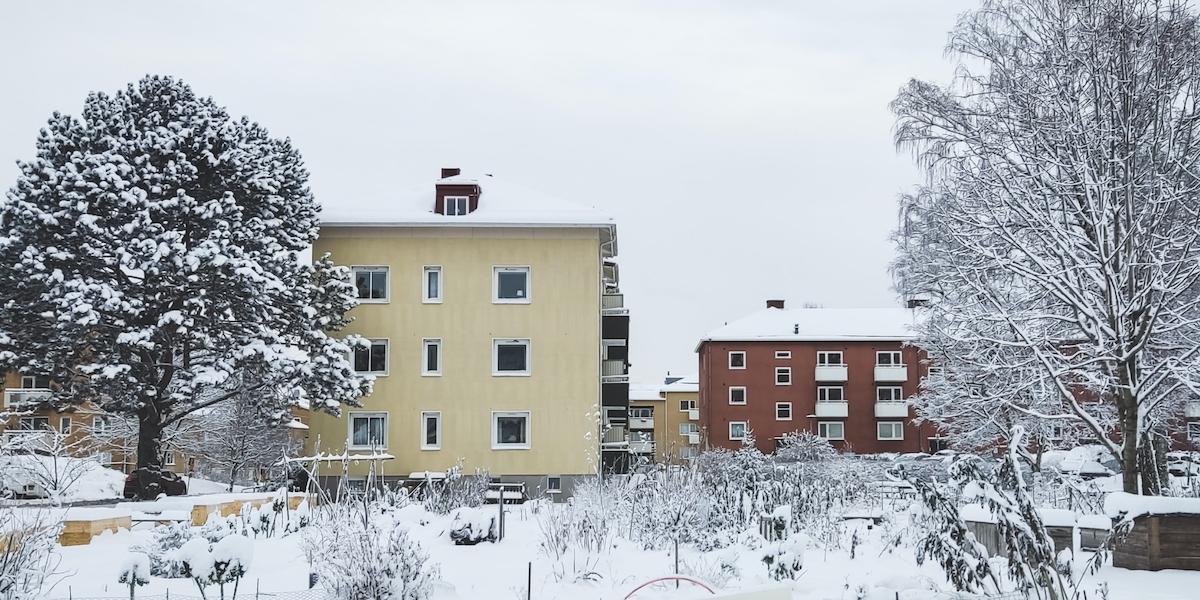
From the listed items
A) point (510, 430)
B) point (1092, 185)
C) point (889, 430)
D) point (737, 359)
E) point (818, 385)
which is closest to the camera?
point (1092, 185)

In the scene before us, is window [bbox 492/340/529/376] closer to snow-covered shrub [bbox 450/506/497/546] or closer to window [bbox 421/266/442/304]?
window [bbox 421/266/442/304]

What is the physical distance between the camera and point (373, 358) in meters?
32.4

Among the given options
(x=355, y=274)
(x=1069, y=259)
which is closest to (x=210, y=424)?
(x=355, y=274)

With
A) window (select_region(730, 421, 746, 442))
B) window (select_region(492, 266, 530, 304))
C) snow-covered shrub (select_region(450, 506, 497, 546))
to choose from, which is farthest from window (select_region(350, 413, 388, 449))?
window (select_region(730, 421, 746, 442))

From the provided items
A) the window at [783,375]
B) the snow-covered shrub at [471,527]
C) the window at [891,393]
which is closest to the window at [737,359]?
the window at [783,375]

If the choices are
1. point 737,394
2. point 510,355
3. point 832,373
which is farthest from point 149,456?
point 832,373

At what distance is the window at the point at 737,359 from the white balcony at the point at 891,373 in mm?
7089

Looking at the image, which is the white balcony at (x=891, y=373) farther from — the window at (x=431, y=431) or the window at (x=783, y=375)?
the window at (x=431, y=431)

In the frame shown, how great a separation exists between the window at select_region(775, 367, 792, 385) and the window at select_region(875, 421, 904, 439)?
A: 5.25 metres

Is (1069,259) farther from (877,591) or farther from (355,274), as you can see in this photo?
(355,274)

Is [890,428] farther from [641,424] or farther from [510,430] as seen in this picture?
[510,430]

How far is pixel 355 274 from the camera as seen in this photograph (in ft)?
107

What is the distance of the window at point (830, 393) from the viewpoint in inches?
2315

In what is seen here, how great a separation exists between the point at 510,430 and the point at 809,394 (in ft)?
98.8
